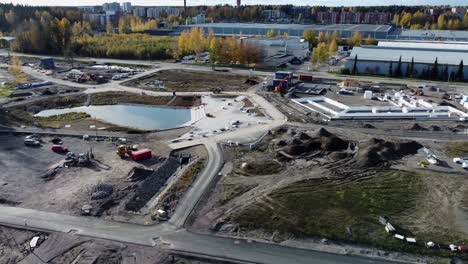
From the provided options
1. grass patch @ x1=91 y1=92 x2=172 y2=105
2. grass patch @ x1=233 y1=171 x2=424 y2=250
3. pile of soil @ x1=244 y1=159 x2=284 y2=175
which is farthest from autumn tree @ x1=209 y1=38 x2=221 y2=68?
grass patch @ x1=233 y1=171 x2=424 y2=250

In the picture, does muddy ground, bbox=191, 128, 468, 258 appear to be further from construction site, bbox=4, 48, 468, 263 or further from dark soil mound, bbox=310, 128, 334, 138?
dark soil mound, bbox=310, 128, 334, 138

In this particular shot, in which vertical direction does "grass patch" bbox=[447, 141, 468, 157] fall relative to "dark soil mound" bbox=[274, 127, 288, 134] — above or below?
below

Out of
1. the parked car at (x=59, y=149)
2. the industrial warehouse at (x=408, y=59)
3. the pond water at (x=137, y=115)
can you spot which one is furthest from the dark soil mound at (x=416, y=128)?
the parked car at (x=59, y=149)

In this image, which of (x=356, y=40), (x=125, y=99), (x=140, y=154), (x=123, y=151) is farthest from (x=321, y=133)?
(x=356, y=40)

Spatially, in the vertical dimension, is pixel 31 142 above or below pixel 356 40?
below

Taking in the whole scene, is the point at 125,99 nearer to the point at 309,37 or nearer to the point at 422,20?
the point at 309,37

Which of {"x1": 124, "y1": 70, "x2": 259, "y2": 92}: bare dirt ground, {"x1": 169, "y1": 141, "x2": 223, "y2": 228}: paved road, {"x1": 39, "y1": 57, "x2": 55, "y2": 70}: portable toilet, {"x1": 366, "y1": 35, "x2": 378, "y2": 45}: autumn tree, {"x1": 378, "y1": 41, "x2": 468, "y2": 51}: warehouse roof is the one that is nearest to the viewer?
{"x1": 169, "y1": 141, "x2": 223, "y2": 228}: paved road
